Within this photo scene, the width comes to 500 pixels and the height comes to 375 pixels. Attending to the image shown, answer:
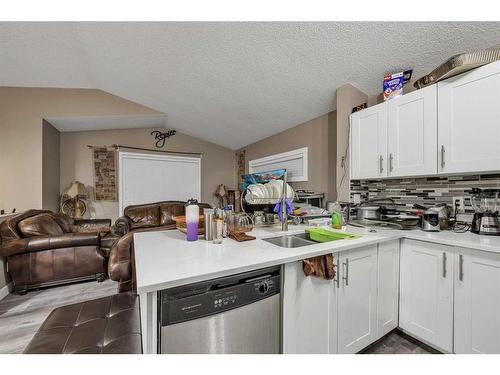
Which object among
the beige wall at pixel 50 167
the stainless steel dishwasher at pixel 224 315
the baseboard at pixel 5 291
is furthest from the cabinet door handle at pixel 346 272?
the beige wall at pixel 50 167

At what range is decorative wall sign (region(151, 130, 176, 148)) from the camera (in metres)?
4.68

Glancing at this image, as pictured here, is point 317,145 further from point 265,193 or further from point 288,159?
point 265,193

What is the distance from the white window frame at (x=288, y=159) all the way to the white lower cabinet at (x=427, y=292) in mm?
1730

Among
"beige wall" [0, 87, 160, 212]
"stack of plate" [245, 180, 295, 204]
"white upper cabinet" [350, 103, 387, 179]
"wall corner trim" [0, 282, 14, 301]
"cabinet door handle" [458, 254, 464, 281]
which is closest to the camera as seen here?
"cabinet door handle" [458, 254, 464, 281]

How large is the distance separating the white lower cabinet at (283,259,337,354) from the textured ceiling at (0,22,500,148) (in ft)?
5.78

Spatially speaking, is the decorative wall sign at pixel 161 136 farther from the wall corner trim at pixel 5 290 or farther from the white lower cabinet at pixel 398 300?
the white lower cabinet at pixel 398 300

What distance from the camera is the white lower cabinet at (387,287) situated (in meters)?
1.50

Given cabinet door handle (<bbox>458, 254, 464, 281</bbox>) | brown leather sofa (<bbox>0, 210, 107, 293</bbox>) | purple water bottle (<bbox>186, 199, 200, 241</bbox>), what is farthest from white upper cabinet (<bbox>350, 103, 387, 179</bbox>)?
brown leather sofa (<bbox>0, 210, 107, 293</bbox>)

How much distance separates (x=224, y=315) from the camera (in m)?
0.89

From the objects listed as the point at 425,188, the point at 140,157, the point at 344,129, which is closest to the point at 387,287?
the point at 425,188

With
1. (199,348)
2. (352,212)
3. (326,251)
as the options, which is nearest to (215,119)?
(352,212)

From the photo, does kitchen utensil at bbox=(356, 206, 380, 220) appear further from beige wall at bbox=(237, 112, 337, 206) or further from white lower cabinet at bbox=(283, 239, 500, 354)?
beige wall at bbox=(237, 112, 337, 206)

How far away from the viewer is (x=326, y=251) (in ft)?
3.88

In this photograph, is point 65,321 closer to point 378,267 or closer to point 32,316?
point 32,316
